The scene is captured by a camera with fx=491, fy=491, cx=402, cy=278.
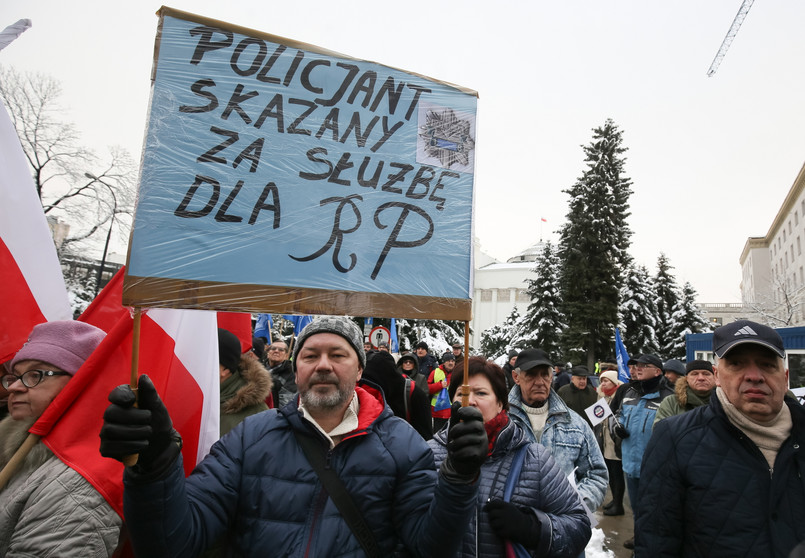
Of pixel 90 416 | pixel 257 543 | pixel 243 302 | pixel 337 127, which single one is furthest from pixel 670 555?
pixel 90 416

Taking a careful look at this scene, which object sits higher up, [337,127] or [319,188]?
[337,127]

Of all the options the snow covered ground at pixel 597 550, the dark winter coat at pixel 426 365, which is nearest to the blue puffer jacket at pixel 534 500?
the snow covered ground at pixel 597 550

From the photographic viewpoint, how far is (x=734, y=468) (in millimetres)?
2262

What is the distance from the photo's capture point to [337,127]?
2.25 meters

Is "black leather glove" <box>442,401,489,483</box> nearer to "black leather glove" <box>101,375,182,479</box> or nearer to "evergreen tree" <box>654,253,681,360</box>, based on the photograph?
"black leather glove" <box>101,375,182,479</box>

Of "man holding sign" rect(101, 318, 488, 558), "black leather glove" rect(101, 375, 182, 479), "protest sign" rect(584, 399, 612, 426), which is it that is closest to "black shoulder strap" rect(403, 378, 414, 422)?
"protest sign" rect(584, 399, 612, 426)

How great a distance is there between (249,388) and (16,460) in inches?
62.5

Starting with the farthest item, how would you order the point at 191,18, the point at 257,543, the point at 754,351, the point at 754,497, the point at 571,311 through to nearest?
the point at 571,311, the point at 754,351, the point at 754,497, the point at 191,18, the point at 257,543

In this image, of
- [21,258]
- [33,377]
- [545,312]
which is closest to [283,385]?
[21,258]

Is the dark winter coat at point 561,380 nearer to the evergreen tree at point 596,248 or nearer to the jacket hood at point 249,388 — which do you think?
the jacket hood at point 249,388

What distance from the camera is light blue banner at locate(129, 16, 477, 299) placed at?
1.94m

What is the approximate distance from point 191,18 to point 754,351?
3005 mm

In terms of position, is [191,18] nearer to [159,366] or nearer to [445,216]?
[445,216]

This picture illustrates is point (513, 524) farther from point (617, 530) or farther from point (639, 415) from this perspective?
point (617, 530)
